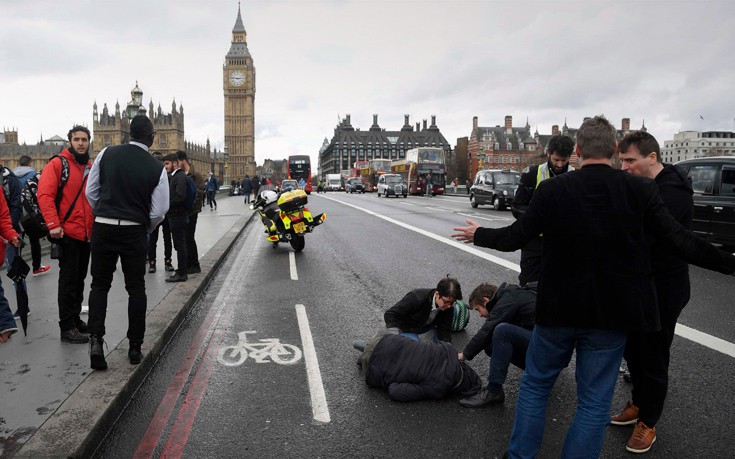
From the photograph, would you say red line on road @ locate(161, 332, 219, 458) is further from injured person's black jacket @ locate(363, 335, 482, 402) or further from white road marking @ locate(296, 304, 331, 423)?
injured person's black jacket @ locate(363, 335, 482, 402)

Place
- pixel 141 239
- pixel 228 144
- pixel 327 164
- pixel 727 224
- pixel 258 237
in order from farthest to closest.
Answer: pixel 327 164, pixel 228 144, pixel 258 237, pixel 727 224, pixel 141 239

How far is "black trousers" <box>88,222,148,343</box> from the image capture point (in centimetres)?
437

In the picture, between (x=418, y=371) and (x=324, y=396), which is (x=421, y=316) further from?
(x=324, y=396)

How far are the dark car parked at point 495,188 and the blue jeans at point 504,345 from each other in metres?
21.4

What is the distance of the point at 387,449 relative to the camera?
10.8ft

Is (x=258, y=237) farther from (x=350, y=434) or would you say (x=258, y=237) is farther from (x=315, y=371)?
(x=350, y=434)

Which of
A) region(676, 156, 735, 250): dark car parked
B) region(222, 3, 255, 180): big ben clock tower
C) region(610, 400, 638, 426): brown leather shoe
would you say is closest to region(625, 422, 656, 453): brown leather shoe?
region(610, 400, 638, 426): brown leather shoe

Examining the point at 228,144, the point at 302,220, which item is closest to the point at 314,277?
the point at 302,220

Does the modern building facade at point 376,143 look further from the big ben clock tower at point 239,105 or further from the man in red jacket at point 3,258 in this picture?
the man in red jacket at point 3,258

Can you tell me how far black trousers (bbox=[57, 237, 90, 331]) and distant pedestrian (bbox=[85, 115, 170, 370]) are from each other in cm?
83

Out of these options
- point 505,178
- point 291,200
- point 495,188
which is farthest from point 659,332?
point 505,178

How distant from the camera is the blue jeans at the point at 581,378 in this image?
8.83ft

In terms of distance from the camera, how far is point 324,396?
4.09m

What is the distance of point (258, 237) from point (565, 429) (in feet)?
41.0
